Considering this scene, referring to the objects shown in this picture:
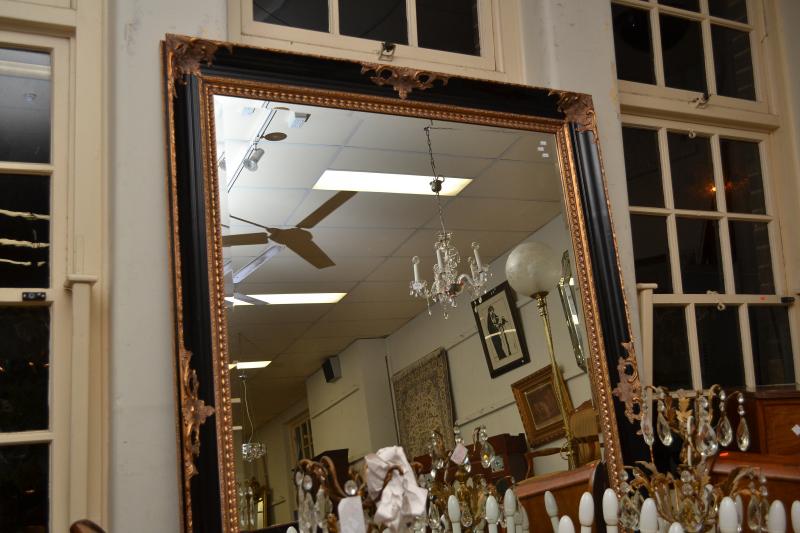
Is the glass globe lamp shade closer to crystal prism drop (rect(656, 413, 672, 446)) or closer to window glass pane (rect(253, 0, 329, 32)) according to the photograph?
crystal prism drop (rect(656, 413, 672, 446))

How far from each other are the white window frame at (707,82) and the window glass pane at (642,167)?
13 cm

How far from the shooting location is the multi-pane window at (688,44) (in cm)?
391

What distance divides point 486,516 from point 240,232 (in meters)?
1.10

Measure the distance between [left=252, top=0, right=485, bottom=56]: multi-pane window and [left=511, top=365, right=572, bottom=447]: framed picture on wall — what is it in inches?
48.6

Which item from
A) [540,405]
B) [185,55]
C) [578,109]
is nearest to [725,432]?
[540,405]

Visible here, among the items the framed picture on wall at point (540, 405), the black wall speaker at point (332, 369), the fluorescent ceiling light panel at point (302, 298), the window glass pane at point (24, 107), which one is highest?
the window glass pane at point (24, 107)

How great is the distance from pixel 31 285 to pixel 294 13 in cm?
127

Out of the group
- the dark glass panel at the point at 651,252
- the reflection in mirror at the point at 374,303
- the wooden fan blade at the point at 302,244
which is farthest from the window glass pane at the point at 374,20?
the dark glass panel at the point at 651,252

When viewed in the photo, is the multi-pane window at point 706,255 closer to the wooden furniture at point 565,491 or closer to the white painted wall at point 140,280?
the wooden furniture at point 565,491

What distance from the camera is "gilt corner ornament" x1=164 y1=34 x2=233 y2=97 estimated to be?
275cm

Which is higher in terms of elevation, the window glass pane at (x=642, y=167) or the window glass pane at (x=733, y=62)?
the window glass pane at (x=733, y=62)

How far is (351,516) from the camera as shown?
1969 mm

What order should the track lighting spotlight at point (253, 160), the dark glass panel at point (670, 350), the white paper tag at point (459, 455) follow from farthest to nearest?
the dark glass panel at point (670, 350) → the white paper tag at point (459, 455) → the track lighting spotlight at point (253, 160)

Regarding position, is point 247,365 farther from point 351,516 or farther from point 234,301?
point 351,516
